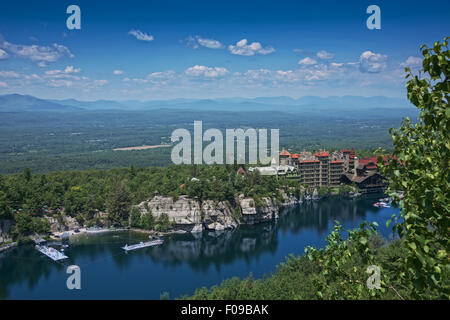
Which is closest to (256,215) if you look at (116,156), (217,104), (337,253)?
(337,253)

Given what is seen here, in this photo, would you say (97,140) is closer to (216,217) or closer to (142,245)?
(216,217)

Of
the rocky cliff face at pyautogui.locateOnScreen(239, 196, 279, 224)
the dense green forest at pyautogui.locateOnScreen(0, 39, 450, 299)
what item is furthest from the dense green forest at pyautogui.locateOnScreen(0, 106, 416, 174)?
the rocky cliff face at pyautogui.locateOnScreen(239, 196, 279, 224)

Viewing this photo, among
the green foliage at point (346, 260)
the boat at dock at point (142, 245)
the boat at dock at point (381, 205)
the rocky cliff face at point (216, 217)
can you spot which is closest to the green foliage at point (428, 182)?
the green foliage at point (346, 260)

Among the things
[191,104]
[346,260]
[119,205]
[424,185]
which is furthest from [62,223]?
[191,104]

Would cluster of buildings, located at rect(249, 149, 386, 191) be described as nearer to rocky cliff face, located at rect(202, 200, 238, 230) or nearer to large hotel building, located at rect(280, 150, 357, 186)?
large hotel building, located at rect(280, 150, 357, 186)

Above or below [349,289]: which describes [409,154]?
above

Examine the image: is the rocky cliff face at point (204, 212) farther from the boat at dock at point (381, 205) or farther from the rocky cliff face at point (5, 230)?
the boat at dock at point (381, 205)

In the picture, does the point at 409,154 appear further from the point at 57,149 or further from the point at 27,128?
the point at 27,128
